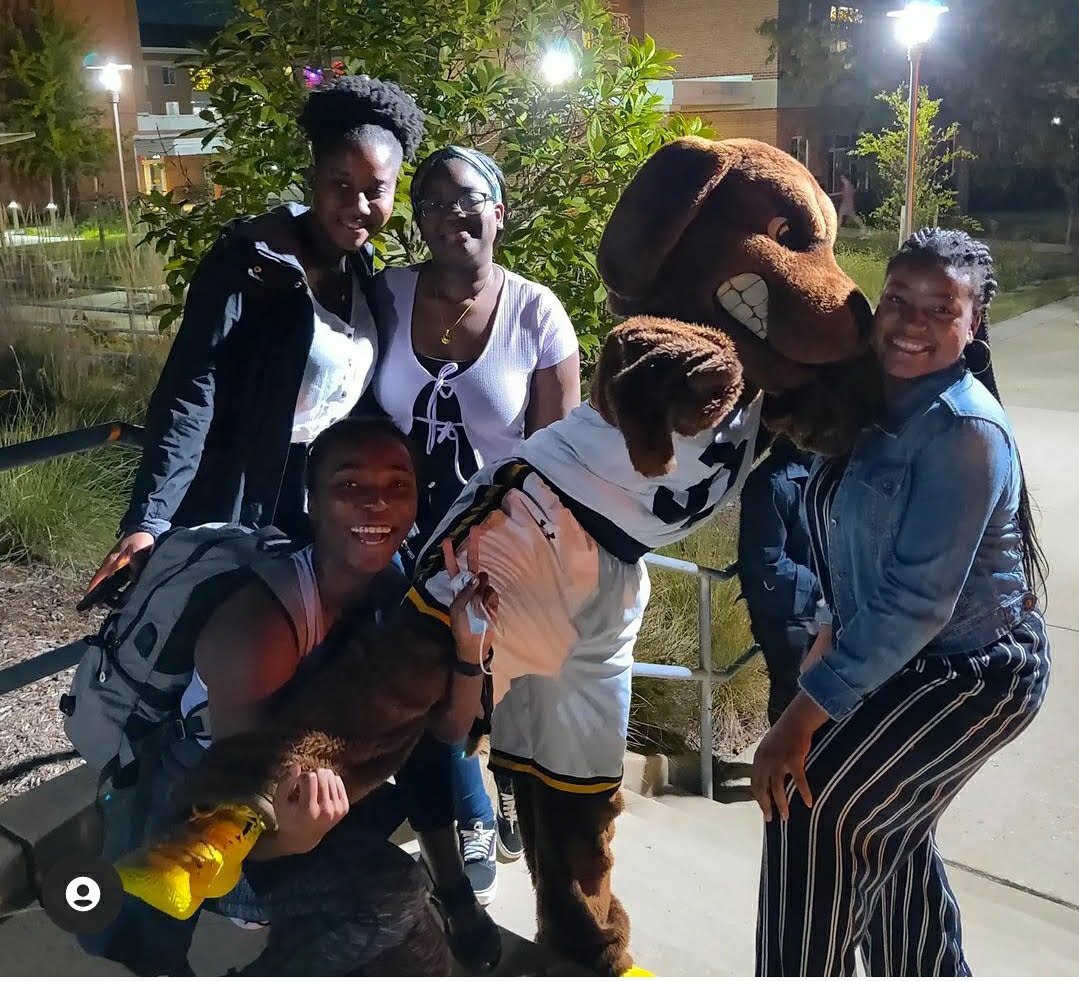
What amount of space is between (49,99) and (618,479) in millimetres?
1203

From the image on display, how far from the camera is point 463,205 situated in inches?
61.3

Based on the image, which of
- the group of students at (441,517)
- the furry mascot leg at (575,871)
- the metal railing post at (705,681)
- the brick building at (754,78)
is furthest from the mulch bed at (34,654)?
the brick building at (754,78)

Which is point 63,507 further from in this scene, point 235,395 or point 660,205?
point 660,205

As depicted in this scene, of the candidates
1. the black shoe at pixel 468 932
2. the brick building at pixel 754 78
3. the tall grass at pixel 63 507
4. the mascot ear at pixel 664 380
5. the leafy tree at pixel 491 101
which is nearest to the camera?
the mascot ear at pixel 664 380

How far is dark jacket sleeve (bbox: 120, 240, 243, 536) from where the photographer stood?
1.52m

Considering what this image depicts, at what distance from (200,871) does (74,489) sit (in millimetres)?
1862

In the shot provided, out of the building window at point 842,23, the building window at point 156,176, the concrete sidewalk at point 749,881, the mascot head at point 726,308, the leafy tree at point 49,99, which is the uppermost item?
the building window at point 842,23

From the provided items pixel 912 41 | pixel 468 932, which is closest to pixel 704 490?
pixel 468 932

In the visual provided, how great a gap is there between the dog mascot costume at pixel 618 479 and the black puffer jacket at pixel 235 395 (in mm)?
281

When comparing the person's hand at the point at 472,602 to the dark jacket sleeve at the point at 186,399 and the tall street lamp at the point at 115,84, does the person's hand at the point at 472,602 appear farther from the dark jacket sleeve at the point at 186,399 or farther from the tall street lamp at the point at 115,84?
the tall street lamp at the point at 115,84

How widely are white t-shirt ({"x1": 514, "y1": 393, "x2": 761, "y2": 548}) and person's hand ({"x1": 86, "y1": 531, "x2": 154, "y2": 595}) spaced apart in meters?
0.56

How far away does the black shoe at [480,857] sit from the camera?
185 cm

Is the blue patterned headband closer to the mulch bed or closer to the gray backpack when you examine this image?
the gray backpack

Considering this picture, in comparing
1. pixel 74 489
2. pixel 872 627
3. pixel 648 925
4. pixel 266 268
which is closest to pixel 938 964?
pixel 648 925
